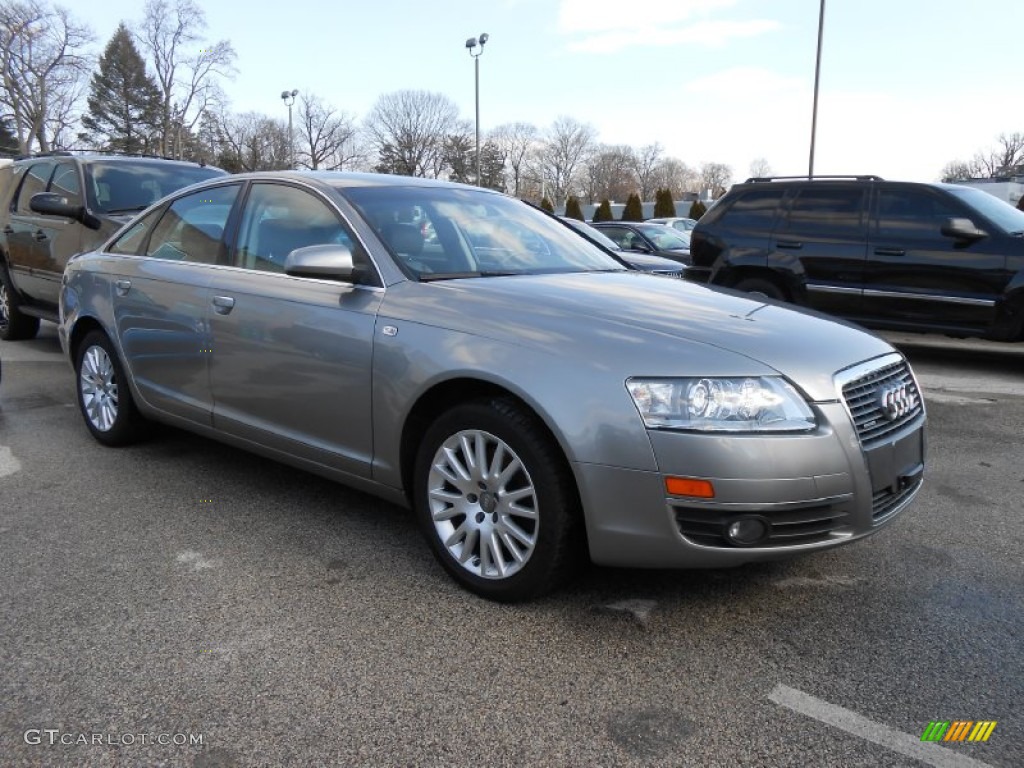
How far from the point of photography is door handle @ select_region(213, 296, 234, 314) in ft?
12.8

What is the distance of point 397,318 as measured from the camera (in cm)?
321

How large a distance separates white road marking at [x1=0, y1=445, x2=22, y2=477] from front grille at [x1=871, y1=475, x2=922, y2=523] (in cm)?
429

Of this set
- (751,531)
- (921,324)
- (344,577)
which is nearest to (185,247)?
(344,577)

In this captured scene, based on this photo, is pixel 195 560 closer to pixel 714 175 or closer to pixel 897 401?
pixel 897 401

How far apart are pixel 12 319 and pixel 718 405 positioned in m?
8.43

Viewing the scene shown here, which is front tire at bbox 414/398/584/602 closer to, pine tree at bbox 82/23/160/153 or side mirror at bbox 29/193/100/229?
side mirror at bbox 29/193/100/229

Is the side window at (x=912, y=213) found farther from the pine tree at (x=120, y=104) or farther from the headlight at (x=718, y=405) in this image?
the pine tree at (x=120, y=104)

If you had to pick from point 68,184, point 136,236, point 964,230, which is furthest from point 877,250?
point 68,184

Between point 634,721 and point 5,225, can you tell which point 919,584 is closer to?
point 634,721

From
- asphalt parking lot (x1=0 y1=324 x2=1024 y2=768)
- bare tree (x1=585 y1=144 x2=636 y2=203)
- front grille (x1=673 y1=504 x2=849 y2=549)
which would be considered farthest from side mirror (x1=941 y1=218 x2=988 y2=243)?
bare tree (x1=585 y1=144 x2=636 y2=203)

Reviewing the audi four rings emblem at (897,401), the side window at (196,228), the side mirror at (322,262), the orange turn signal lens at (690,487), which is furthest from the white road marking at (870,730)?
the side window at (196,228)

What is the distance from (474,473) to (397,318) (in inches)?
27.0

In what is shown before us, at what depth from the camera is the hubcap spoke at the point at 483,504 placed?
2891mm

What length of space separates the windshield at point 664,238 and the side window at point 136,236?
938 cm
